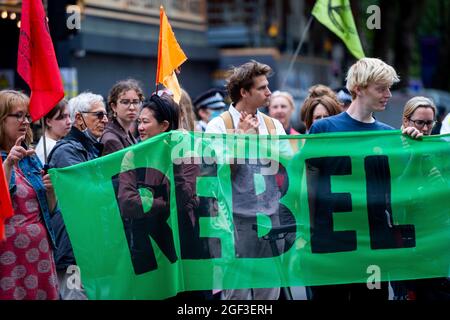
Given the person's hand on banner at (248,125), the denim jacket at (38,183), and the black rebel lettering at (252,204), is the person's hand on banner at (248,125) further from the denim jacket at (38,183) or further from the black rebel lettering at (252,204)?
the denim jacket at (38,183)

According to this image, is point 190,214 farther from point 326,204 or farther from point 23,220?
point 23,220

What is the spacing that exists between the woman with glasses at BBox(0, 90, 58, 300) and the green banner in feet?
0.54

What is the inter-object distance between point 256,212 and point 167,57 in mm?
1457

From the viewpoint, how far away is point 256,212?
6.36 m

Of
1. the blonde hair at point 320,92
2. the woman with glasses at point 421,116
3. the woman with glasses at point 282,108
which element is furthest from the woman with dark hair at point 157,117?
the woman with glasses at point 282,108

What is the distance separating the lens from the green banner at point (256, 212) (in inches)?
244

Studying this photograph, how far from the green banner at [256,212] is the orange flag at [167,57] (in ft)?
3.00

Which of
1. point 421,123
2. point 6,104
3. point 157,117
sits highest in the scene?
point 6,104

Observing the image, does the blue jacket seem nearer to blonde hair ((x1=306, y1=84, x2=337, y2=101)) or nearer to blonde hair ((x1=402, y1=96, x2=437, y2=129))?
blonde hair ((x1=402, y1=96, x2=437, y2=129))

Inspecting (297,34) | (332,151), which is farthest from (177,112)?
(297,34)

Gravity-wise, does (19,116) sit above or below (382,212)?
above

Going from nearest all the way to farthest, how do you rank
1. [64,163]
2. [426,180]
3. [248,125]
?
[426,180] < [64,163] < [248,125]

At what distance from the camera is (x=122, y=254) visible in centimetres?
618

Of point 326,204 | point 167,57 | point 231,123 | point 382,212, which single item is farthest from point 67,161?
point 382,212
